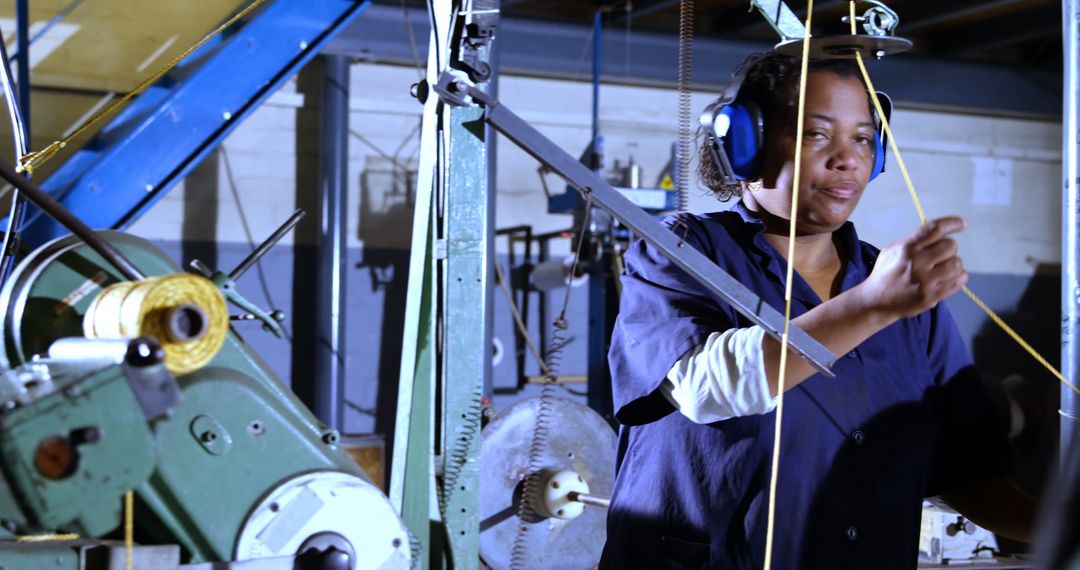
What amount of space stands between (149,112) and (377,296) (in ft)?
6.46

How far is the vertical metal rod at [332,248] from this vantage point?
4723mm

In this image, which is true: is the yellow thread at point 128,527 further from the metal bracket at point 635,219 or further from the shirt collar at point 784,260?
the shirt collar at point 784,260

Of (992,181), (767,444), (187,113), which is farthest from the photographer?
(992,181)

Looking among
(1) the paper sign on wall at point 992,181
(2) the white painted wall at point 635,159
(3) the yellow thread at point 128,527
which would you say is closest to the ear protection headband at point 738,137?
(3) the yellow thread at point 128,527

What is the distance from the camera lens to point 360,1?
3350mm

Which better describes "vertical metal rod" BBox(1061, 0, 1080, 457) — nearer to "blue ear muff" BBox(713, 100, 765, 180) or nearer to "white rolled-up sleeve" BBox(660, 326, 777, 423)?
"blue ear muff" BBox(713, 100, 765, 180)

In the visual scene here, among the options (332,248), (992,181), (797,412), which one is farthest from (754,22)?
(797,412)

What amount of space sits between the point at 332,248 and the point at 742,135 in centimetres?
342

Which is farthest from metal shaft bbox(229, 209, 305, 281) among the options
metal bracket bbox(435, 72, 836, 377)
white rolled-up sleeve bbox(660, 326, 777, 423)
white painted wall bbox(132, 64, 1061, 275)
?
white painted wall bbox(132, 64, 1061, 275)

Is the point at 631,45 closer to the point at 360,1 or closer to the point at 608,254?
the point at 608,254

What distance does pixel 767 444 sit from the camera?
4.63ft

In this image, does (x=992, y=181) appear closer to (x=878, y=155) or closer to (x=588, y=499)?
(x=588, y=499)

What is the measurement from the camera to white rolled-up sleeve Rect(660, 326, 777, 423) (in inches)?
48.6

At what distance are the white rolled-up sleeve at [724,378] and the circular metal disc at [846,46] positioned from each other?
452mm
